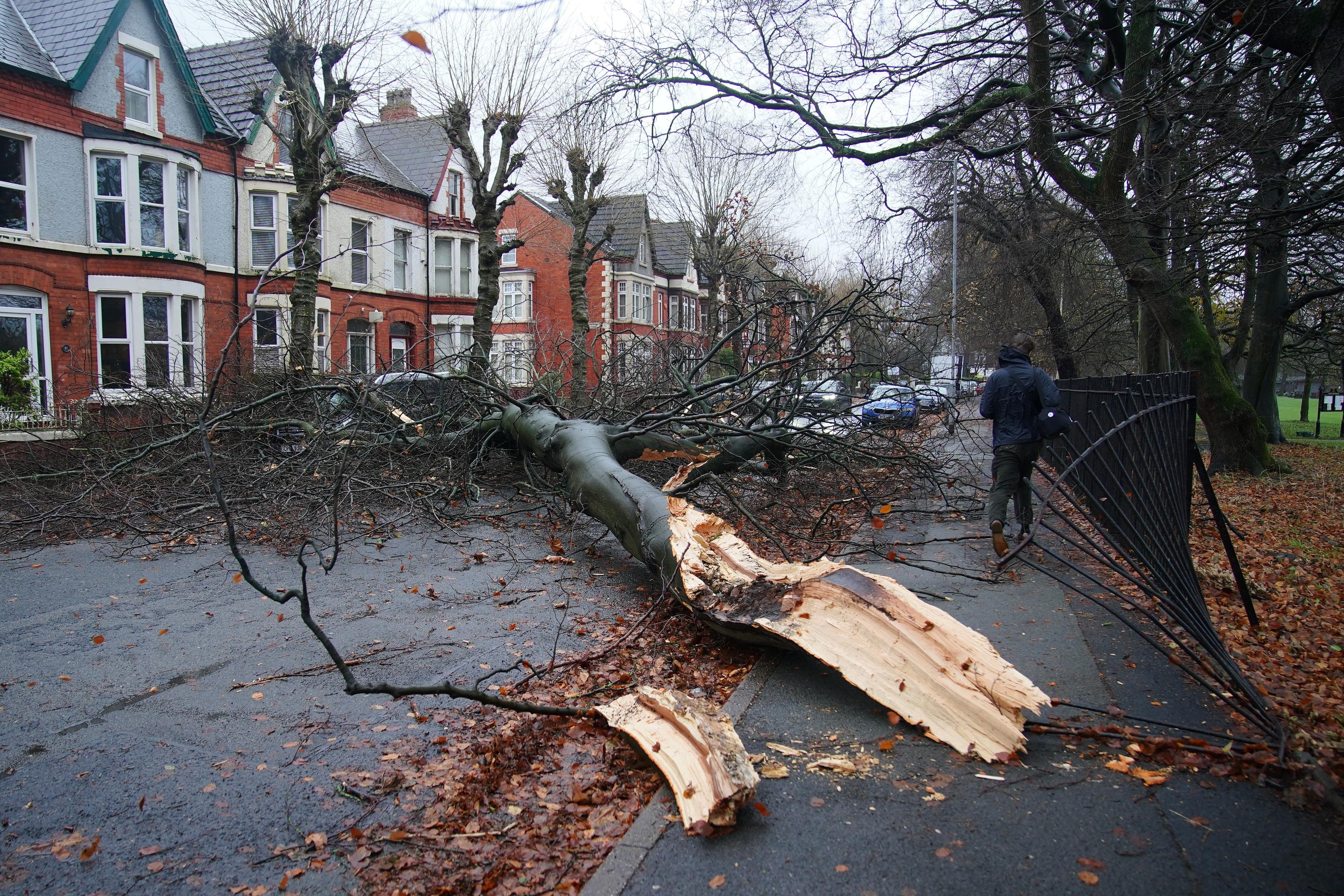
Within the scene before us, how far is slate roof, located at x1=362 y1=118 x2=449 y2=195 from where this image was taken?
2939 centimetres

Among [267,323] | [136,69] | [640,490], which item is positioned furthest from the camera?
[267,323]

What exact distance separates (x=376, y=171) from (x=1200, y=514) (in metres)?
25.7

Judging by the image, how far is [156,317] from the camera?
1811 cm

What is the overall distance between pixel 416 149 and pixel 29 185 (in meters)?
16.0

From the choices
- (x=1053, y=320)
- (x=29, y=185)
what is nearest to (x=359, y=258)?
(x=29, y=185)

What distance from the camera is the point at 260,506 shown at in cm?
868

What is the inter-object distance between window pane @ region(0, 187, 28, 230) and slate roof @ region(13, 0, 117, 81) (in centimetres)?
260

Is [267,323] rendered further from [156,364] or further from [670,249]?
[670,249]

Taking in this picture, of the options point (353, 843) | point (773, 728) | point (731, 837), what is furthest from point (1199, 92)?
point (353, 843)

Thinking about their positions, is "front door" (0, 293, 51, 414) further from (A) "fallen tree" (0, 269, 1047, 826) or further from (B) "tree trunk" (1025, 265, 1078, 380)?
(B) "tree trunk" (1025, 265, 1078, 380)

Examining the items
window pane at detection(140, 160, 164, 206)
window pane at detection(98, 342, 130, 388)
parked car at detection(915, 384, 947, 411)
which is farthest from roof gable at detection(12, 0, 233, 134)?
parked car at detection(915, 384, 947, 411)

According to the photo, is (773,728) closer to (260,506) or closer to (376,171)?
(260,506)

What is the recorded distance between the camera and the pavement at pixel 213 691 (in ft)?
9.41

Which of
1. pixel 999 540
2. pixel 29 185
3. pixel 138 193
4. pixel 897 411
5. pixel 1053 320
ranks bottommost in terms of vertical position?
pixel 999 540
